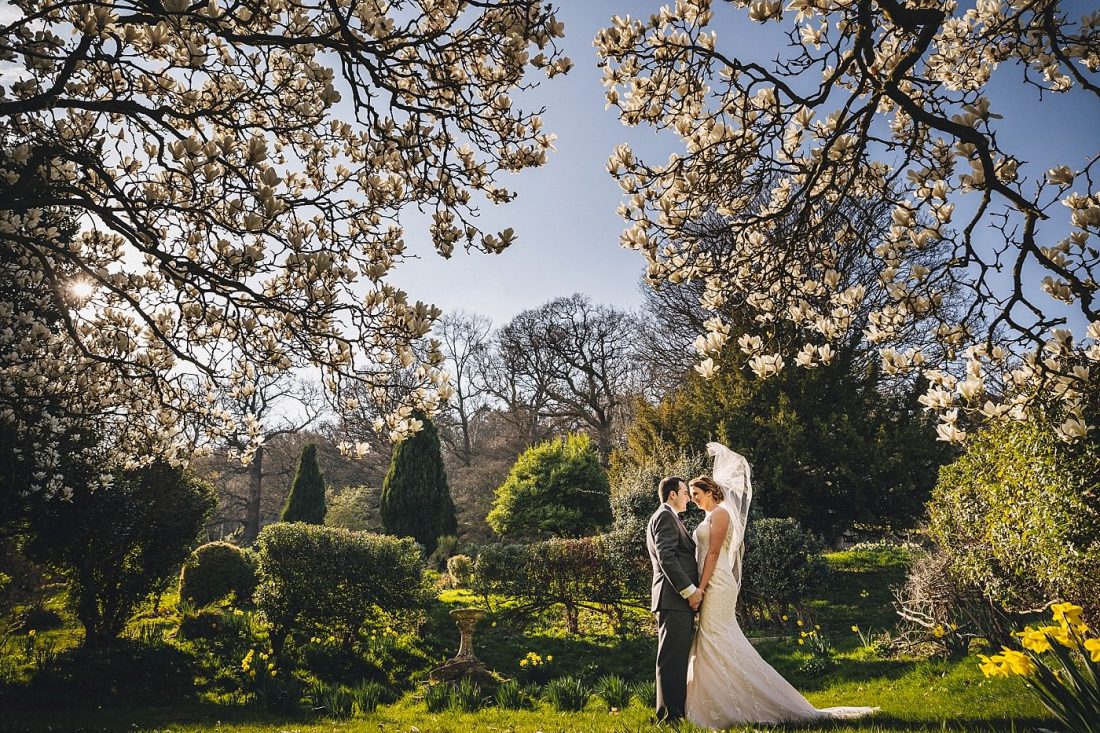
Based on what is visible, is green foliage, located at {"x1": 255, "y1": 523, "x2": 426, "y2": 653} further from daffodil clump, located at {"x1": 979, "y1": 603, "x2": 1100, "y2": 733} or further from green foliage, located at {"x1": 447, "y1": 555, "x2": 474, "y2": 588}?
daffodil clump, located at {"x1": 979, "y1": 603, "x2": 1100, "y2": 733}

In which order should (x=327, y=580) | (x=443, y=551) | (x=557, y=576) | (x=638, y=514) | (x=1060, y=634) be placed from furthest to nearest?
(x=443, y=551) → (x=638, y=514) → (x=557, y=576) → (x=327, y=580) → (x=1060, y=634)

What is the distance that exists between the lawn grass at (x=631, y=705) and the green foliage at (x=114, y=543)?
123 centimetres

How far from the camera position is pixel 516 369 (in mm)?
26906

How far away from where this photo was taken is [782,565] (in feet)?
29.3

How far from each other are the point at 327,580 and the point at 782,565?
6932 millimetres

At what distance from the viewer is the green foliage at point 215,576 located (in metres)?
11.0

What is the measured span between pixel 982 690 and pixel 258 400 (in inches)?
1050

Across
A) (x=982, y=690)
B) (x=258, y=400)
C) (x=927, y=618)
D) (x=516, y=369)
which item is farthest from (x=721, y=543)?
(x=258, y=400)

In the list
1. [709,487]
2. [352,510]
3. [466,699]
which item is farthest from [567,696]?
[352,510]

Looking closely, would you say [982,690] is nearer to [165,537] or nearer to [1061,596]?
[1061,596]

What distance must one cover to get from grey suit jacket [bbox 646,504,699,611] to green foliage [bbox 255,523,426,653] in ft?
18.2

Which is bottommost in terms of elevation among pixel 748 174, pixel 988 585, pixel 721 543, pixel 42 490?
pixel 988 585

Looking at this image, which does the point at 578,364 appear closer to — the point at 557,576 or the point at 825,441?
the point at 825,441

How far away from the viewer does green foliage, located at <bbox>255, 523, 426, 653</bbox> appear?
334 inches
